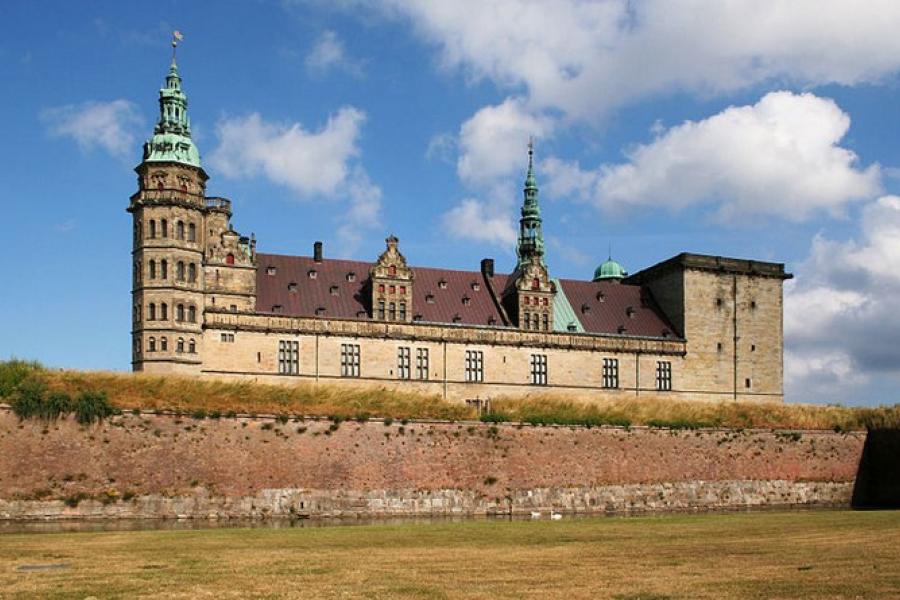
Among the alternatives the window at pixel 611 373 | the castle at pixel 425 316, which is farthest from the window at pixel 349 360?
the window at pixel 611 373

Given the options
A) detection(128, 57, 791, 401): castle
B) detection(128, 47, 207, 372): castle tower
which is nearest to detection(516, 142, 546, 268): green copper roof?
detection(128, 57, 791, 401): castle

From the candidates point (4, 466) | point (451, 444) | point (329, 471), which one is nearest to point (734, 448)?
point (451, 444)

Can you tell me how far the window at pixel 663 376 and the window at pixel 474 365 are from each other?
11.1 m

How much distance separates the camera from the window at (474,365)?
54.9 m

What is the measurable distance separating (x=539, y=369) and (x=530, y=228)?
9717 millimetres

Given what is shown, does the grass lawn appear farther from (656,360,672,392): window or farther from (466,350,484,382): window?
(656,360,672,392): window

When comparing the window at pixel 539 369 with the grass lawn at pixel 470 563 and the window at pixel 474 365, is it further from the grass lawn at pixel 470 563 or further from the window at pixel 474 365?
the grass lawn at pixel 470 563

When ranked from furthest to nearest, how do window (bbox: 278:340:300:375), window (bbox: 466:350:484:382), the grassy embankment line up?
window (bbox: 466:350:484:382), window (bbox: 278:340:300:375), the grassy embankment

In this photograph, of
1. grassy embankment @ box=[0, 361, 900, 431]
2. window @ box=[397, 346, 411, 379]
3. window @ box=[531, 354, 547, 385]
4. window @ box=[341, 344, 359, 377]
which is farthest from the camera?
window @ box=[531, 354, 547, 385]

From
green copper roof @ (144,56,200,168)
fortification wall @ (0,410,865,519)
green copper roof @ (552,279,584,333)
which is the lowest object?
fortification wall @ (0,410,865,519)

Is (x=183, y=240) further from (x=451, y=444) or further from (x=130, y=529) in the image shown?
(x=130, y=529)

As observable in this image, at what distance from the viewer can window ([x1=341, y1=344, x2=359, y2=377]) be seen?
52188mm

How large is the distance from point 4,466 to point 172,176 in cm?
2038

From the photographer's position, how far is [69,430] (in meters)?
33.5
